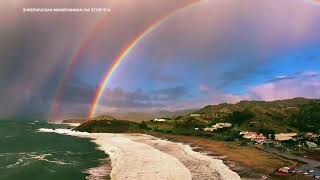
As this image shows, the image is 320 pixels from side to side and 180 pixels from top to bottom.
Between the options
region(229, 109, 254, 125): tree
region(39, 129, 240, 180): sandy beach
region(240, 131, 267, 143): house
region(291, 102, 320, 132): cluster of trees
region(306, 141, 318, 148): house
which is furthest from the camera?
region(229, 109, 254, 125): tree

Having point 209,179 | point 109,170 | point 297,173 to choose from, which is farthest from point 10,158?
point 297,173

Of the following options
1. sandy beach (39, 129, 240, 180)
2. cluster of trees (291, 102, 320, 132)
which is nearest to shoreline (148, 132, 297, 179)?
sandy beach (39, 129, 240, 180)

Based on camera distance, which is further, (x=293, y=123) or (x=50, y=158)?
(x=293, y=123)

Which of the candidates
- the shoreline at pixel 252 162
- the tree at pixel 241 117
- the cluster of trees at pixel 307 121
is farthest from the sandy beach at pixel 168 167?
the tree at pixel 241 117

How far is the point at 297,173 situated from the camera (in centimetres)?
A: 5453

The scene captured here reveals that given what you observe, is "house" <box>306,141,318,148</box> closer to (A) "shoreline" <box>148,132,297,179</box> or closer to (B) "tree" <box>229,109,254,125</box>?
(A) "shoreline" <box>148,132,297,179</box>

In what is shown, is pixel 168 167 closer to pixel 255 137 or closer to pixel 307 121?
pixel 255 137

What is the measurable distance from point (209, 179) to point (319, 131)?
9089 cm

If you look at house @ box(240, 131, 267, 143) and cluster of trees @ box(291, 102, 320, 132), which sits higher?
cluster of trees @ box(291, 102, 320, 132)

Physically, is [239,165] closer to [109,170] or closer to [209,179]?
[209,179]

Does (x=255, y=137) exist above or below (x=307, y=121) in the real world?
below

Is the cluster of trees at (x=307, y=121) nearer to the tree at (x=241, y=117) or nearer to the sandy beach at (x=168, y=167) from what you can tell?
the tree at (x=241, y=117)

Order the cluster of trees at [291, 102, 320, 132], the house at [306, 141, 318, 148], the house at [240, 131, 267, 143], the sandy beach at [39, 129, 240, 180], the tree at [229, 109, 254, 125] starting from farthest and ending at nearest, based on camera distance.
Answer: the tree at [229, 109, 254, 125], the cluster of trees at [291, 102, 320, 132], the house at [240, 131, 267, 143], the house at [306, 141, 318, 148], the sandy beach at [39, 129, 240, 180]

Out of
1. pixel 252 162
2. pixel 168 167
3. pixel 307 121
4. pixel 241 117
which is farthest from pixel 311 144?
pixel 241 117
